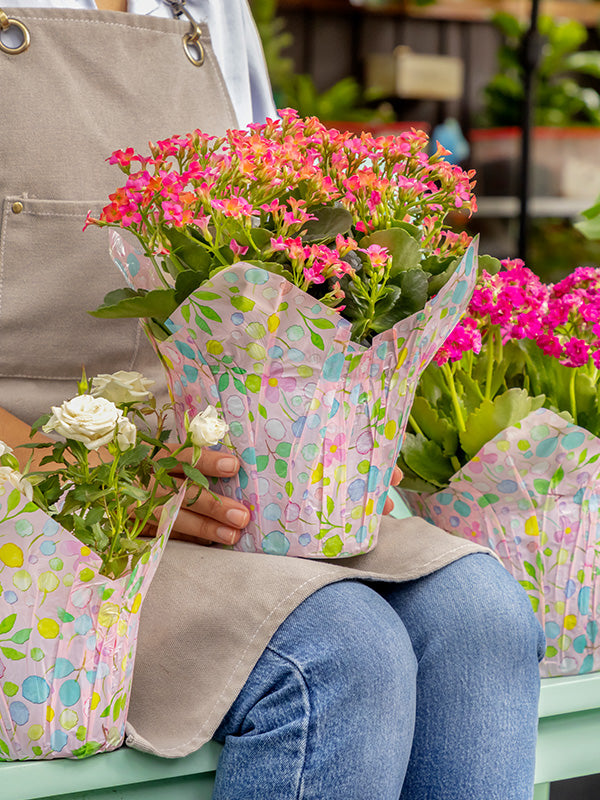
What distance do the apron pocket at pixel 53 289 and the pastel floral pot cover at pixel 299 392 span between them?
0.54ft

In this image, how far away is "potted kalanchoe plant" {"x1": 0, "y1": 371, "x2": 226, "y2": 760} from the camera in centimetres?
61

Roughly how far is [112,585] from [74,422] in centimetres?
11

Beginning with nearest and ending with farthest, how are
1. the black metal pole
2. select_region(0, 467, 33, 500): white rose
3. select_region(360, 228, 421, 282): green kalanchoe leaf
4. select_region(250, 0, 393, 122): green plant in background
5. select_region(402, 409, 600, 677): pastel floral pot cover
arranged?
1. select_region(0, 467, 33, 500): white rose
2. select_region(360, 228, 421, 282): green kalanchoe leaf
3. select_region(402, 409, 600, 677): pastel floral pot cover
4. the black metal pole
5. select_region(250, 0, 393, 122): green plant in background

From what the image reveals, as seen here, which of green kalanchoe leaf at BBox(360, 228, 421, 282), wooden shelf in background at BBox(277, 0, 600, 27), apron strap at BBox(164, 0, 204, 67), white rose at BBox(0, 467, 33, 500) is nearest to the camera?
white rose at BBox(0, 467, 33, 500)

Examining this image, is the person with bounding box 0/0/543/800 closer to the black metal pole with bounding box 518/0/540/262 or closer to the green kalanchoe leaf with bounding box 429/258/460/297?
the green kalanchoe leaf with bounding box 429/258/460/297

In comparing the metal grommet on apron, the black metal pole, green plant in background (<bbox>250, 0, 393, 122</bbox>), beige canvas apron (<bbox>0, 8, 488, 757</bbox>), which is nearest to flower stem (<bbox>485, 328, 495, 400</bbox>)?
beige canvas apron (<bbox>0, 8, 488, 757</bbox>)

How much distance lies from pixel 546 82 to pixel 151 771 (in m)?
3.03

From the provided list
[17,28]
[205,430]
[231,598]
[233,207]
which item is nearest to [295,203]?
[233,207]

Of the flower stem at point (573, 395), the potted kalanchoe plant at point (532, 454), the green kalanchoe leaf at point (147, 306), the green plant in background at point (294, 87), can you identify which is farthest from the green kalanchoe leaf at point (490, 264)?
the green plant in background at point (294, 87)

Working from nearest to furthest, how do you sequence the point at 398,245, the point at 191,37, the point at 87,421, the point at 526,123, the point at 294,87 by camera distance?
1. the point at 87,421
2. the point at 398,245
3. the point at 191,37
4. the point at 526,123
5. the point at 294,87

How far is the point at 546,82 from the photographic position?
321cm

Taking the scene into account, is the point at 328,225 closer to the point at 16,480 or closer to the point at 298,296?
the point at 298,296

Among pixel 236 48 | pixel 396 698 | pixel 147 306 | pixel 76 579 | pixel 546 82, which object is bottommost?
pixel 546 82

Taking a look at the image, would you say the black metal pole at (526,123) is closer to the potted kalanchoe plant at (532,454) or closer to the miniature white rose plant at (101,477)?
the potted kalanchoe plant at (532,454)
